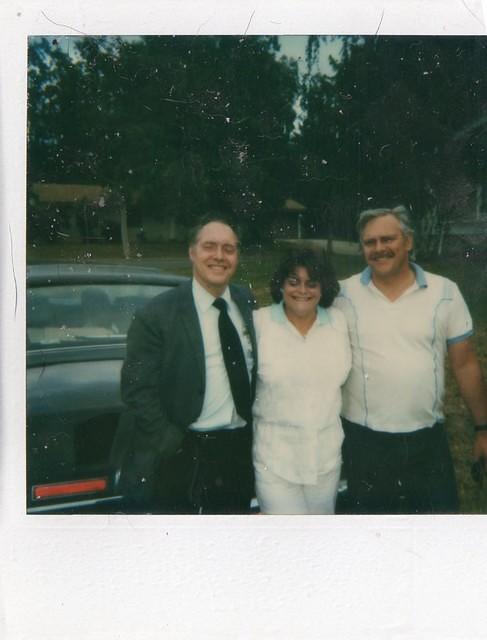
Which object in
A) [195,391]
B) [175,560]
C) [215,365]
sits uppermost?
[215,365]

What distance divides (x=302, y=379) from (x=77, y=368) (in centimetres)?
87

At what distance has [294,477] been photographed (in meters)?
2.55

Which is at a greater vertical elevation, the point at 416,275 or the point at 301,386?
the point at 416,275

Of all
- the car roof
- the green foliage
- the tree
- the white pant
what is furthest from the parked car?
the green foliage

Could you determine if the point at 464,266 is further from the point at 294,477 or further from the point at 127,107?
the point at 127,107

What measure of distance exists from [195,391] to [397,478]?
33.7 inches

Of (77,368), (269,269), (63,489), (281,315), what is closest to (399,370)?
(281,315)

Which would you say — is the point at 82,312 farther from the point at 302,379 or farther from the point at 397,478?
the point at 397,478

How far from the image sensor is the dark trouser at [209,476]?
8.36 ft

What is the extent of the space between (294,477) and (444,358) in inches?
29.0

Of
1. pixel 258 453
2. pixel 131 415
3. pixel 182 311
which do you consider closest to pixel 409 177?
pixel 182 311

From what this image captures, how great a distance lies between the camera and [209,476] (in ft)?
8.39

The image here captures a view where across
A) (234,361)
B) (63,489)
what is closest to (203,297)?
(234,361)

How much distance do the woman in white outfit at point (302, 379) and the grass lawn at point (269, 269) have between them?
69 mm
